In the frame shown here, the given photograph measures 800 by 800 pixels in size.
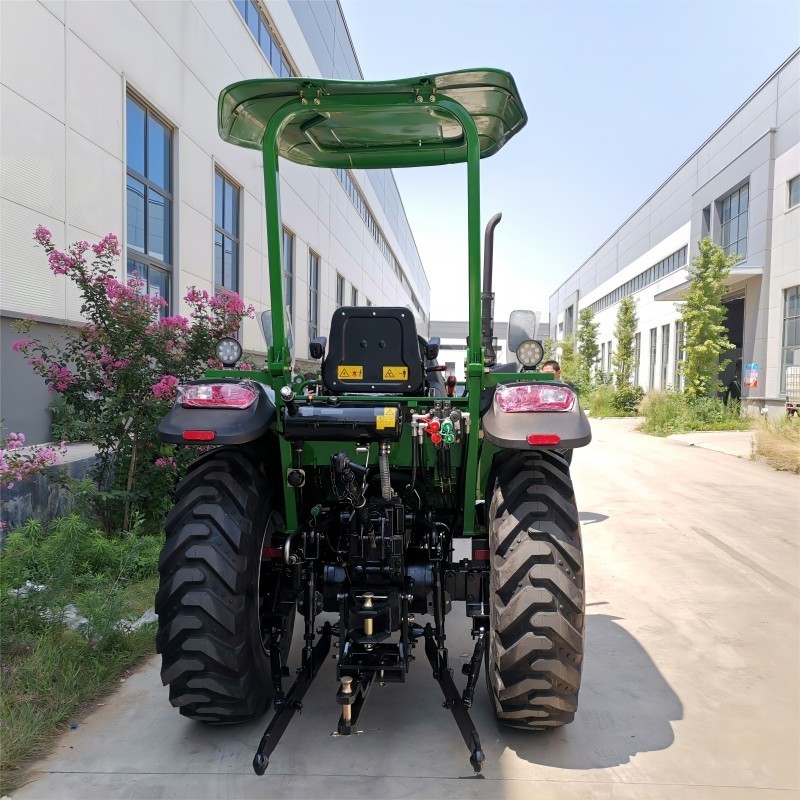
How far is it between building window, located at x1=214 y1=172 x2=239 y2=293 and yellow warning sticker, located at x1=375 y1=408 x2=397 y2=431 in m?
8.83

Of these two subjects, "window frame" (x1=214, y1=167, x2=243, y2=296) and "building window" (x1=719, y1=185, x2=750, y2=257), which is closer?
"window frame" (x1=214, y1=167, x2=243, y2=296)

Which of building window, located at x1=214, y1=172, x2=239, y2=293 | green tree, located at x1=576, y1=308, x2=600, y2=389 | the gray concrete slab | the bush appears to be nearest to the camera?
building window, located at x1=214, y1=172, x2=239, y2=293

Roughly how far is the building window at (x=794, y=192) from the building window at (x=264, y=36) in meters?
A: 14.8

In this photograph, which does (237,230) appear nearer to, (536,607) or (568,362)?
(536,607)

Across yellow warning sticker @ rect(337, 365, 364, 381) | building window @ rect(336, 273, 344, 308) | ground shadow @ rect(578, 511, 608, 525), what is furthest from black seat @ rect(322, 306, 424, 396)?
building window @ rect(336, 273, 344, 308)

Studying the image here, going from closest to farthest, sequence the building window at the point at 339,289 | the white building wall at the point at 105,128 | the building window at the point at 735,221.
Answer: the white building wall at the point at 105,128 < the building window at the point at 339,289 < the building window at the point at 735,221

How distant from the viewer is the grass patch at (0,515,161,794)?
10.1 ft

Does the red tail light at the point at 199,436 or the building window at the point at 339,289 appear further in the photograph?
the building window at the point at 339,289

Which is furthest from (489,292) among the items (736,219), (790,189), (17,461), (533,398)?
(736,219)

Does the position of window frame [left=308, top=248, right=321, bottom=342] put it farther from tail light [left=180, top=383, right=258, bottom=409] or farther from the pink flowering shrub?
tail light [left=180, top=383, right=258, bottom=409]

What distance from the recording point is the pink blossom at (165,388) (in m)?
5.44

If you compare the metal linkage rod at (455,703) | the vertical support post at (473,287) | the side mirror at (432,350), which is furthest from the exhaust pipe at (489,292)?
the metal linkage rod at (455,703)

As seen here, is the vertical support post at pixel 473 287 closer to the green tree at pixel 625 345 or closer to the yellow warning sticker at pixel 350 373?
the yellow warning sticker at pixel 350 373

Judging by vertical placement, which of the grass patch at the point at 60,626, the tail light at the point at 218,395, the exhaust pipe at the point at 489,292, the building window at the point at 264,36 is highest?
the building window at the point at 264,36
